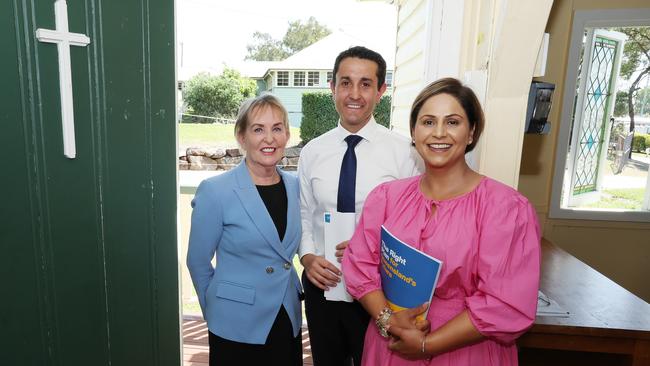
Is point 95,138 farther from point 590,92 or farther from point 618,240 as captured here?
point 618,240

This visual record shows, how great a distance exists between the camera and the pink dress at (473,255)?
1096 millimetres

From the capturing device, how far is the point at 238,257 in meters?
1.61

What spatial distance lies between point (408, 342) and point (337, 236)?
543mm

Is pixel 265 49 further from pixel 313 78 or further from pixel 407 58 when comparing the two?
pixel 407 58

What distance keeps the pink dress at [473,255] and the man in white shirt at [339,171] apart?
0.30m

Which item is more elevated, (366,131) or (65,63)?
(65,63)

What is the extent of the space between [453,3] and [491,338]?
1.33 metres

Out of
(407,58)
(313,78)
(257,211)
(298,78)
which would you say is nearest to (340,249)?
(257,211)

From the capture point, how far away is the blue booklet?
1.14 metres

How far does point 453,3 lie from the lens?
5.79 feet

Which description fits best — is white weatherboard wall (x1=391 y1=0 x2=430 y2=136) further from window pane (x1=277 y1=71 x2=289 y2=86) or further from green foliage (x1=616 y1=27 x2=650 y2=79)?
window pane (x1=277 y1=71 x2=289 y2=86)

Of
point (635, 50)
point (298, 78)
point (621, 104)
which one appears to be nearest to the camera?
point (635, 50)

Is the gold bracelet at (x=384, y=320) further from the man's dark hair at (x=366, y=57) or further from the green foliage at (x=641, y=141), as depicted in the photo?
the green foliage at (x=641, y=141)

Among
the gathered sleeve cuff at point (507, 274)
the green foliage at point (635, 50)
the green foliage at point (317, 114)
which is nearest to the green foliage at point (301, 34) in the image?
the green foliage at point (317, 114)
